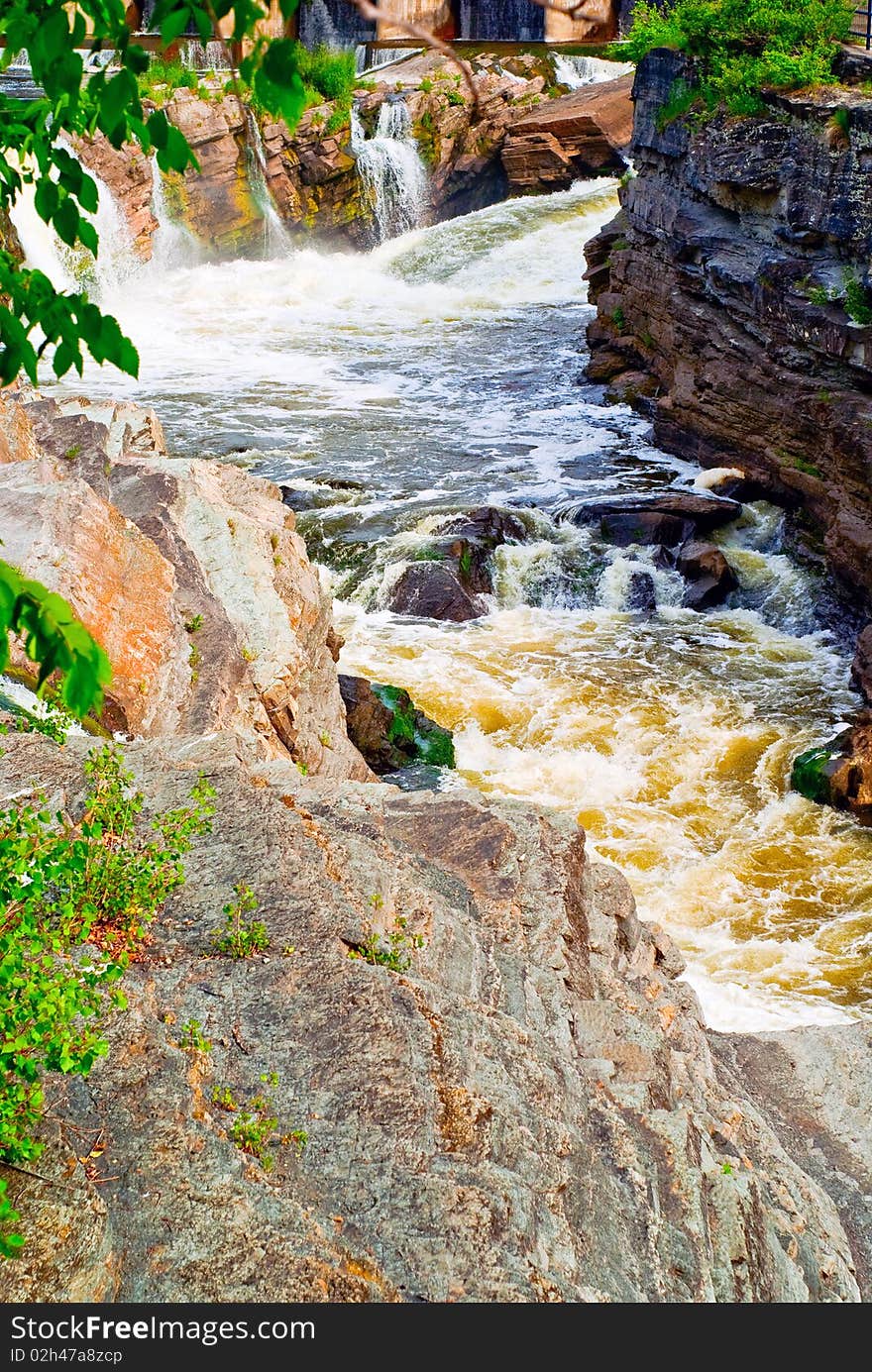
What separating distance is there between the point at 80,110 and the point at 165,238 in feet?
89.9

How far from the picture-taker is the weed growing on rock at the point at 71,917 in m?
3.27

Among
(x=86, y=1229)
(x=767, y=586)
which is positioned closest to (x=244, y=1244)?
(x=86, y=1229)

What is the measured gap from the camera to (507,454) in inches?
716

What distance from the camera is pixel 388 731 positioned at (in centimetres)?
1077

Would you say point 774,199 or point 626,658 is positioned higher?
point 774,199

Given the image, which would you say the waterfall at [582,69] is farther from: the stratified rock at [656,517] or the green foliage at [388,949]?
the green foliage at [388,949]

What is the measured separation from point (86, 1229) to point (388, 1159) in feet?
3.14

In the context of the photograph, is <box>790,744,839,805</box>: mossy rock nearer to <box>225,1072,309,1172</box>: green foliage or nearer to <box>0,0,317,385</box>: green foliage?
<box>225,1072,309,1172</box>: green foliage

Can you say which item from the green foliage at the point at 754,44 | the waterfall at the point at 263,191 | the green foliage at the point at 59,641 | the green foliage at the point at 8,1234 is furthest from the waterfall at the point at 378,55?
the green foliage at the point at 59,641

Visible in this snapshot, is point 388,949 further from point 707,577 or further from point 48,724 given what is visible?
point 707,577

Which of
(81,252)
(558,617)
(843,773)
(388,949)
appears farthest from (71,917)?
(81,252)

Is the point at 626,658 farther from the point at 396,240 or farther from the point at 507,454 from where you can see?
the point at 396,240

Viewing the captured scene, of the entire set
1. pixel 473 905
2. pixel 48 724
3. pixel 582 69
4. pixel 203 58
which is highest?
pixel 203 58

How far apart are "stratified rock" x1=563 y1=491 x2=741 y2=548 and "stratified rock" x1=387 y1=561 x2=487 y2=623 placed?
2.13 meters
